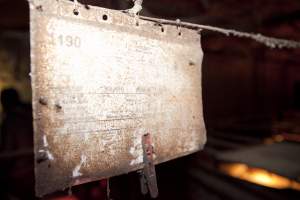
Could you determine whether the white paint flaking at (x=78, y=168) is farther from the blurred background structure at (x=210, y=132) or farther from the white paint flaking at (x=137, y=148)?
the blurred background structure at (x=210, y=132)

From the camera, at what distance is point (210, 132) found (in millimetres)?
6051

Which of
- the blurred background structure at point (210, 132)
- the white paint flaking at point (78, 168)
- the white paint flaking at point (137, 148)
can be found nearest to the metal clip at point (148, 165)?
the white paint flaking at point (137, 148)

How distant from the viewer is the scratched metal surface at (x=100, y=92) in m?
0.97

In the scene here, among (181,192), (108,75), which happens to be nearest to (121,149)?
(108,75)

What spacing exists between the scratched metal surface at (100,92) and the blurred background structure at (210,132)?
51 cm

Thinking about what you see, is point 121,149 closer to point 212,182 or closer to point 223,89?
point 212,182

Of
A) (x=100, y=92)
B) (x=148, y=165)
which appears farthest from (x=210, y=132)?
(x=100, y=92)

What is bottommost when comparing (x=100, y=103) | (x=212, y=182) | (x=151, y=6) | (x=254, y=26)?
(x=212, y=182)

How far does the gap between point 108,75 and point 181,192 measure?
227 cm

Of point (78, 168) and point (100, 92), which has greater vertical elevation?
point (100, 92)

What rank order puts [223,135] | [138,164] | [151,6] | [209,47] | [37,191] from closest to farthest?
1. [37,191]
2. [138,164]
3. [151,6]
4. [223,135]
5. [209,47]

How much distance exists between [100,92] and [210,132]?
5.25 meters

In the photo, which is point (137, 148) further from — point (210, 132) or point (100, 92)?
point (210, 132)

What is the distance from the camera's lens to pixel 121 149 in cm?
116
